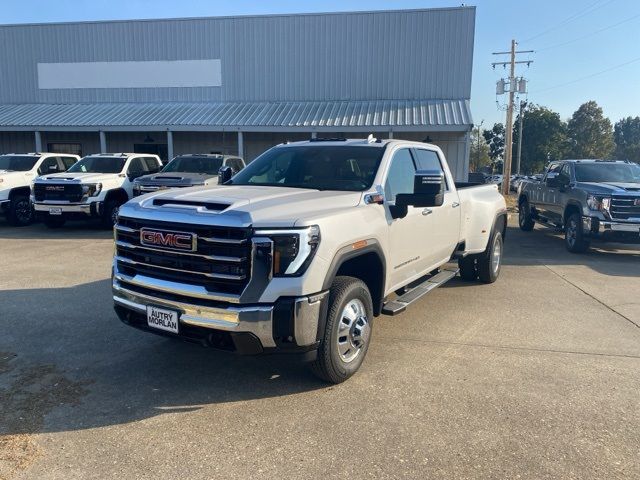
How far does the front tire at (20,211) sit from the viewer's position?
43.0 feet

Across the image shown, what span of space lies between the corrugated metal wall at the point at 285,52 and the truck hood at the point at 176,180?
12.0m

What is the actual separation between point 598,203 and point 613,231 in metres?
0.63

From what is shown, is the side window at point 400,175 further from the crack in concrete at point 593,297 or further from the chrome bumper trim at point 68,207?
the chrome bumper trim at point 68,207

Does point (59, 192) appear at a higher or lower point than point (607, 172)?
lower

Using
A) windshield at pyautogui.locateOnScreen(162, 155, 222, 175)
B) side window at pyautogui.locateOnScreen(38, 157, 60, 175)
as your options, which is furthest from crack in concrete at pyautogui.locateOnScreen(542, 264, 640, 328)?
side window at pyautogui.locateOnScreen(38, 157, 60, 175)

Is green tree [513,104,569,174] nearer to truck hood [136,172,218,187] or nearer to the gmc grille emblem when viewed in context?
truck hood [136,172,218,187]

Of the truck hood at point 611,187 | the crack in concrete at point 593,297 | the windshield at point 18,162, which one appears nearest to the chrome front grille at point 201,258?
the crack in concrete at point 593,297

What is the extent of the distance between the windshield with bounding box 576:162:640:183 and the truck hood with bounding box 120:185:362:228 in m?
9.08

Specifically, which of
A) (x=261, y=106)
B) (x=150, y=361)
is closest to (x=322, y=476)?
(x=150, y=361)

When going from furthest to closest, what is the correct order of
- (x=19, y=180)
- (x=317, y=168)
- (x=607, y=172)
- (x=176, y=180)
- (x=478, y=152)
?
(x=478, y=152) → (x=19, y=180) → (x=176, y=180) → (x=607, y=172) → (x=317, y=168)

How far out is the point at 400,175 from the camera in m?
4.98

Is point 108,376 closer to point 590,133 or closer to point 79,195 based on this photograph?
point 79,195

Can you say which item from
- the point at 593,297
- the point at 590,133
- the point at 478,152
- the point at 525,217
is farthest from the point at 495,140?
the point at 593,297

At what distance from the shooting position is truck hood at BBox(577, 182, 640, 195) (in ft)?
32.2
